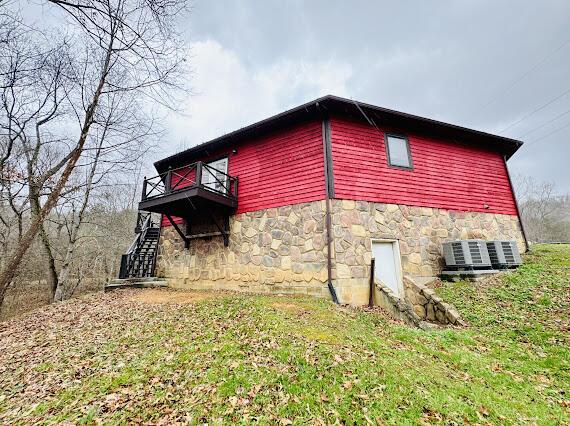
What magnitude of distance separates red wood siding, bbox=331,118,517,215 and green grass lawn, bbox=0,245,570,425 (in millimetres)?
3689

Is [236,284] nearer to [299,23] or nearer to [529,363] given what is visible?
[529,363]

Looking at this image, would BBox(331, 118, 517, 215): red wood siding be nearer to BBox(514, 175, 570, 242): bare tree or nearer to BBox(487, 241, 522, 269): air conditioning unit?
BBox(487, 241, 522, 269): air conditioning unit

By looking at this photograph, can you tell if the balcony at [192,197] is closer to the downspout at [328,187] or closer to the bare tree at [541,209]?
the downspout at [328,187]

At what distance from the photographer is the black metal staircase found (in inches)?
426

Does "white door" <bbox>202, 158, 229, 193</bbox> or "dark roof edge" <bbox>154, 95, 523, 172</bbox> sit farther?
"white door" <bbox>202, 158, 229, 193</bbox>

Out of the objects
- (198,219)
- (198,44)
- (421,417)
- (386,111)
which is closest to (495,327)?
(421,417)

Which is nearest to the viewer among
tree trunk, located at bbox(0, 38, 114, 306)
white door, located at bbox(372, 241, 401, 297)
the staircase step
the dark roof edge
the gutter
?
tree trunk, located at bbox(0, 38, 114, 306)

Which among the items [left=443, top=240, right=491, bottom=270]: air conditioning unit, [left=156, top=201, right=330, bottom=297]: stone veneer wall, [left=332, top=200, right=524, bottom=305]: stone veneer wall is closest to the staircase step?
[left=156, top=201, right=330, bottom=297]: stone veneer wall

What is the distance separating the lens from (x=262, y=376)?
324cm

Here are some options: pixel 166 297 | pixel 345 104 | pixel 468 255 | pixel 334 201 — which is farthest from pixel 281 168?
pixel 468 255

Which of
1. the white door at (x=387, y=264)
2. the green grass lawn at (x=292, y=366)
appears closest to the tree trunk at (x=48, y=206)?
the green grass lawn at (x=292, y=366)

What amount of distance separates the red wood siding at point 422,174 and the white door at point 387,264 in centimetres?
149

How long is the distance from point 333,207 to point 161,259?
27.2 feet

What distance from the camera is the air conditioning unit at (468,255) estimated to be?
7.73 meters
